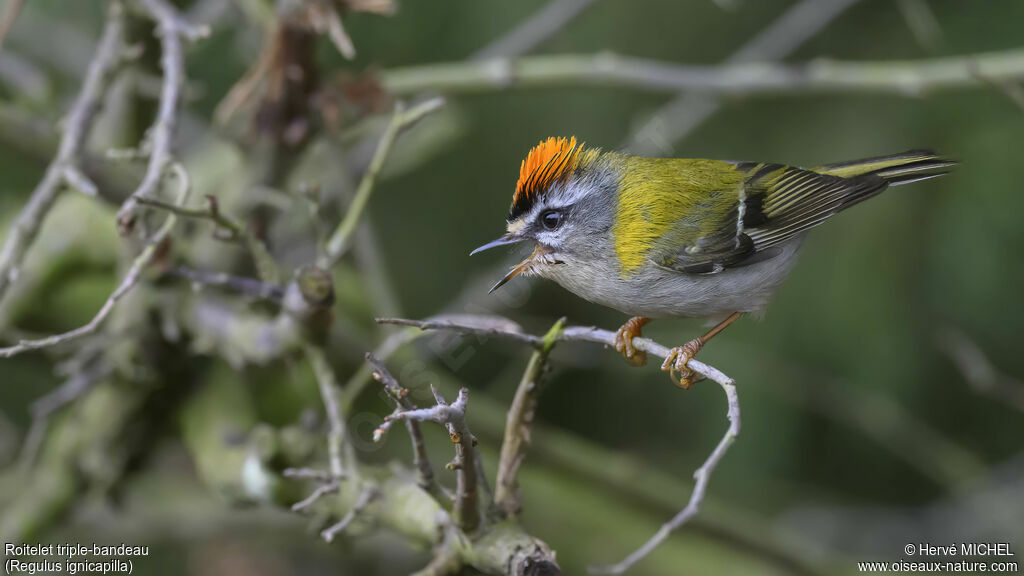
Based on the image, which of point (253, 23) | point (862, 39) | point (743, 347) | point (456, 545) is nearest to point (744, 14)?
point (862, 39)

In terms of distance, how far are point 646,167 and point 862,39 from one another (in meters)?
2.35

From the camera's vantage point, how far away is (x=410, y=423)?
128cm

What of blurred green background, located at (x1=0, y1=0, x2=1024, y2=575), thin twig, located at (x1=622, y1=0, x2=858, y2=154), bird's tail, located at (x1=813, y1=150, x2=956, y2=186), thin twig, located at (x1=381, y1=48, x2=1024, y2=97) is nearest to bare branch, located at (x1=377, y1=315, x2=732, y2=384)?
bird's tail, located at (x1=813, y1=150, x2=956, y2=186)

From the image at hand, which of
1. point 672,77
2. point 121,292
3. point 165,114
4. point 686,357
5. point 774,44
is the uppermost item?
point 774,44

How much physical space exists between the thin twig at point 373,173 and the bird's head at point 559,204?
0.30 metres

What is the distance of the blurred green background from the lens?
10.4ft

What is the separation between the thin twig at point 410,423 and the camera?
118 cm

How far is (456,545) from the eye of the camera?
158 cm

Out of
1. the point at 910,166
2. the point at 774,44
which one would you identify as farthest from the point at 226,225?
the point at 774,44

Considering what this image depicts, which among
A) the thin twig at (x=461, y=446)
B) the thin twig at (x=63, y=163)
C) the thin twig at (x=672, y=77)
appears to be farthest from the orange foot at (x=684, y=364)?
the thin twig at (x=63, y=163)

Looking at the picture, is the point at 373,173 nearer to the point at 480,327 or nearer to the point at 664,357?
the point at 480,327

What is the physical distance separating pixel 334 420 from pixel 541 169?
2.26 ft

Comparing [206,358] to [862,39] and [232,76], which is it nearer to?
[232,76]

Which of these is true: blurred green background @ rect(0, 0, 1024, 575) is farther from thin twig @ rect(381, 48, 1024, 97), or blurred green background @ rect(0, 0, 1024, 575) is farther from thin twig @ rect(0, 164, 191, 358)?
thin twig @ rect(0, 164, 191, 358)
